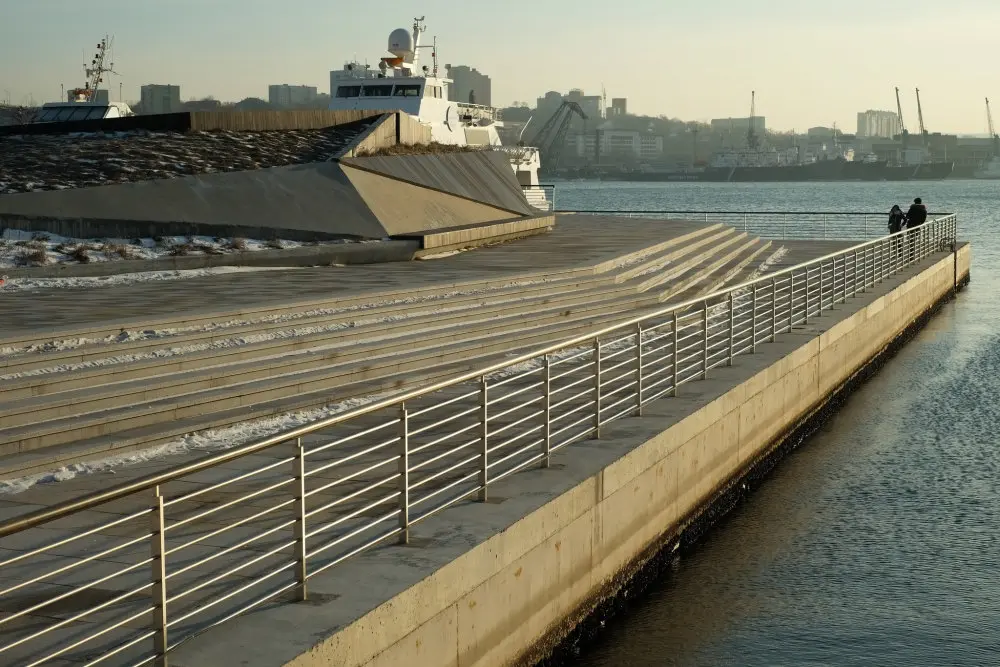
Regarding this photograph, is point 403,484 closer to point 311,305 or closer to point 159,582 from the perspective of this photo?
point 159,582

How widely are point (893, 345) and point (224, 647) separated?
58.5 ft

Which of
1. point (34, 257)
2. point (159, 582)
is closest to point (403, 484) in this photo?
point (159, 582)

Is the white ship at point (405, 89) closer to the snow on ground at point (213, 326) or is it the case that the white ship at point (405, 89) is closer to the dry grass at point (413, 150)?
the dry grass at point (413, 150)

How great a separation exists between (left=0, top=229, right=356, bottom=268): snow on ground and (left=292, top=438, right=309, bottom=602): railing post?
11020 millimetres

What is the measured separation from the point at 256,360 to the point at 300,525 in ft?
17.5

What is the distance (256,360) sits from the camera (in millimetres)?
10305

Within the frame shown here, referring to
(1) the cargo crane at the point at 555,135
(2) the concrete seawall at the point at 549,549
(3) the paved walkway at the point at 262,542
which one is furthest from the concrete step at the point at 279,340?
(1) the cargo crane at the point at 555,135

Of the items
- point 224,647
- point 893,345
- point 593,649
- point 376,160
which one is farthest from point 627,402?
point 893,345

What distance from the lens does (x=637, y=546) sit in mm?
8672

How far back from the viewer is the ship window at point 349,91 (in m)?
40.6

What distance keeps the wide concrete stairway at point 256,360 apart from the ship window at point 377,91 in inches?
1012

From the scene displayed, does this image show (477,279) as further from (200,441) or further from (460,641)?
(460,641)

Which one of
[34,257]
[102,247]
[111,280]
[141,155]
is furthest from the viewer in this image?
[141,155]

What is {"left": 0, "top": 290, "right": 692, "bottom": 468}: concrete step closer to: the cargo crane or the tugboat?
the tugboat
